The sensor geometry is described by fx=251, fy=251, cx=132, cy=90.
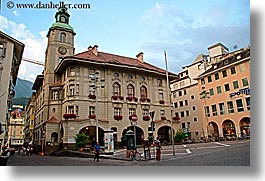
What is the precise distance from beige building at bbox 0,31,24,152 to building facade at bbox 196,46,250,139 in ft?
24.0

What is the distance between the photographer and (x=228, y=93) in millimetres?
10672

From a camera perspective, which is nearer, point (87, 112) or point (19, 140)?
point (87, 112)

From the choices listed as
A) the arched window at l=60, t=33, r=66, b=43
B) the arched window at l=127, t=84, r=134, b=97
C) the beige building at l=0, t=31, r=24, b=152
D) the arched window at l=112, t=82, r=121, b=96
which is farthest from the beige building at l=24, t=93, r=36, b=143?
A: the beige building at l=0, t=31, r=24, b=152

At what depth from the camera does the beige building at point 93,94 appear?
526 inches

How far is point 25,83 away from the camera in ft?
30.3

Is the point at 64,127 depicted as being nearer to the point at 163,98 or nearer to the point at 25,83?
the point at 25,83

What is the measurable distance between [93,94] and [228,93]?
268 inches

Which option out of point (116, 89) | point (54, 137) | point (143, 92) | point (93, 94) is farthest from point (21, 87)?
point (143, 92)

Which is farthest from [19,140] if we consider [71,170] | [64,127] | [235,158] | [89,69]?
[235,158]

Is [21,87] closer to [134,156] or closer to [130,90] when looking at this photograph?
[134,156]

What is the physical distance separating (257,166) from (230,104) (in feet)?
15.7

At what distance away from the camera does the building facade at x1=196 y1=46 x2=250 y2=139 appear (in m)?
8.84

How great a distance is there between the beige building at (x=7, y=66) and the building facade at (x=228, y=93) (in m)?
7.33

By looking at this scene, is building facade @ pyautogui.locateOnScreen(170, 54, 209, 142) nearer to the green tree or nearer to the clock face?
the clock face
